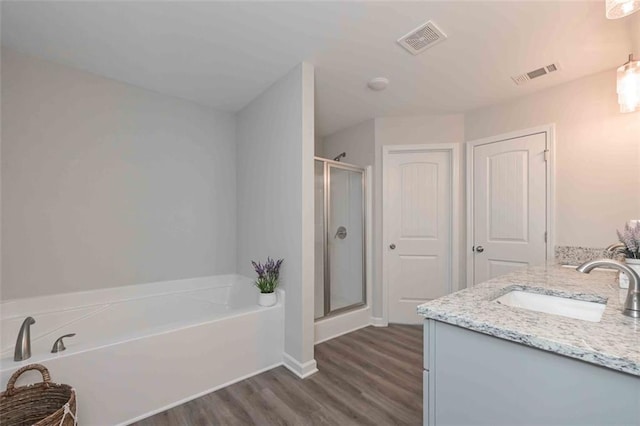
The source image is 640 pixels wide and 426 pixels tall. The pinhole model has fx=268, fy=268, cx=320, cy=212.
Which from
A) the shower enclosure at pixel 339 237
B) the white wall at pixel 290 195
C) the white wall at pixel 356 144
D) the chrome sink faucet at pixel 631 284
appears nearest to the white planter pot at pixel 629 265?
the chrome sink faucet at pixel 631 284

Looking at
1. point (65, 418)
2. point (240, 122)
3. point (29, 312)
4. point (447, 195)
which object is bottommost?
point (65, 418)

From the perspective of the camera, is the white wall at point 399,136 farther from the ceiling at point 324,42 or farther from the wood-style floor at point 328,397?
the wood-style floor at point 328,397

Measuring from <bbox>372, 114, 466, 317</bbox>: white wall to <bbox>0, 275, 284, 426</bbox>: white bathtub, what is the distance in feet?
4.44

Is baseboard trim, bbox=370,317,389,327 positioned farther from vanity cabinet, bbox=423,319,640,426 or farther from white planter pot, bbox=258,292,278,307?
vanity cabinet, bbox=423,319,640,426

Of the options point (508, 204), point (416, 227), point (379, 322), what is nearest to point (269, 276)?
point (379, 322)

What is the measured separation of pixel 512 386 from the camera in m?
0.85

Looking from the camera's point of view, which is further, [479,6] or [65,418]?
[479,6]

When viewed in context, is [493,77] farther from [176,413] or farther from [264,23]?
[176,413]

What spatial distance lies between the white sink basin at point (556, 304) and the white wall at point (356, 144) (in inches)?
87.2

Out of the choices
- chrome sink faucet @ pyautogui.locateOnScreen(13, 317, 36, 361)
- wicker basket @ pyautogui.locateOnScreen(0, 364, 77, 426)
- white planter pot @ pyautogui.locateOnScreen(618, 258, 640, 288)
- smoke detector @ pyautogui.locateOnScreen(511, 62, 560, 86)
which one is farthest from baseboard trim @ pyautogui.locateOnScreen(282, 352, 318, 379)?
smoke detector @ pyautogui.locateOnScreen(511, 62, 560, 86)

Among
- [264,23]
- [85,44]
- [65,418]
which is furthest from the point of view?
[85,44]

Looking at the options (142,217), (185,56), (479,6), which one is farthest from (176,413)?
(479,6)

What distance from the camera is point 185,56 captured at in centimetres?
208

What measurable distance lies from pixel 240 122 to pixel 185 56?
3.51ft
